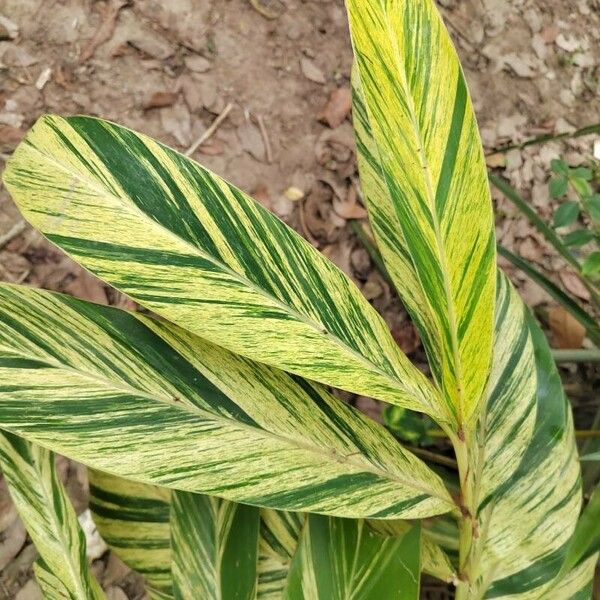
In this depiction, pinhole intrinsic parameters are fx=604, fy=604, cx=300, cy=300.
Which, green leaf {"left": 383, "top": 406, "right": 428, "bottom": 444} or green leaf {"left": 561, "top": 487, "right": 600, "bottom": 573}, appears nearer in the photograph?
green leaf {"left": 561, "top": 487, "right": 600, "bottom": 573}

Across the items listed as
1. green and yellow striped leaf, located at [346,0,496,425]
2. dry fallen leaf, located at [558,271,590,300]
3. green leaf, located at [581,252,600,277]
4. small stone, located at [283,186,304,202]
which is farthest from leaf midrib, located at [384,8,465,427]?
dry fallen leaf, located at [558,271,590,300]

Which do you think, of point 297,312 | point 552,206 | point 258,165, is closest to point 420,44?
point 297,312

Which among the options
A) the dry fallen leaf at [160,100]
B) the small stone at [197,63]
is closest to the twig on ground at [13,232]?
the dry fallen leaf at [160,100]

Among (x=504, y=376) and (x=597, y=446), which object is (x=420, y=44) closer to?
(x=504, y=376)

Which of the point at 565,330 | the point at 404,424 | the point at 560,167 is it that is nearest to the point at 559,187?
the point at 560,167

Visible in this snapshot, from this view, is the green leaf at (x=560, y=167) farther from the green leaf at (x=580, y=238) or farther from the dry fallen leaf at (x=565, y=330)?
the dry fallen leaf at (x=565, y=330)

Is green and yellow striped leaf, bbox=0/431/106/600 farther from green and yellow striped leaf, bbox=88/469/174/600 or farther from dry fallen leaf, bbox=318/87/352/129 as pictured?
dry fallen leaf, bbox=318/87/352/129

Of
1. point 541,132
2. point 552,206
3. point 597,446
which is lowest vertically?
point 597,446
